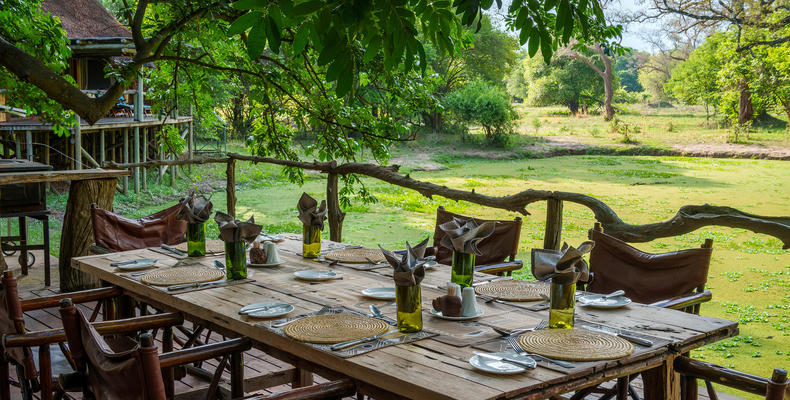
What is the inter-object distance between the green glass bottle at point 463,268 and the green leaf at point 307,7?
44.7 inches

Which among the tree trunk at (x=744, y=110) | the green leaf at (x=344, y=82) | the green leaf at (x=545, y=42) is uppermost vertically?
the tree trunk at (x=744, y=110)

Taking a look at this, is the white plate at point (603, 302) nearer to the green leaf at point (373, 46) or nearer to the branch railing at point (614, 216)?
the branch railing at point (614, 216)

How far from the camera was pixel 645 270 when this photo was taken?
9.41 ft

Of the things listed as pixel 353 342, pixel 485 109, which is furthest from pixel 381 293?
pixel 485 109

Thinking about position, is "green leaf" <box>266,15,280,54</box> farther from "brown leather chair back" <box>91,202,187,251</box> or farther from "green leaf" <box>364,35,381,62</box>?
"brown leather chair back" <box>91,202,187,251</box>

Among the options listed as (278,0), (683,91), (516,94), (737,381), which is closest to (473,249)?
(737,381)

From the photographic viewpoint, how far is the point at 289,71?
536cm

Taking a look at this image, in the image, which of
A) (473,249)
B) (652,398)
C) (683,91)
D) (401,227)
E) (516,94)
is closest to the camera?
(652,398)

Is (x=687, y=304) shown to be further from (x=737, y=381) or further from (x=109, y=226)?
(x=109, y=226)

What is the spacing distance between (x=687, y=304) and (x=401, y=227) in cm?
936

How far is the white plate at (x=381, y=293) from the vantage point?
238 centimetres

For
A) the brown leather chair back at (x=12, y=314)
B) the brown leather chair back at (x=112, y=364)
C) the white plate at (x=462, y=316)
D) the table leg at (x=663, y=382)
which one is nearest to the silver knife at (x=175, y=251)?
the brown leather chair back at (x=12, y=314)

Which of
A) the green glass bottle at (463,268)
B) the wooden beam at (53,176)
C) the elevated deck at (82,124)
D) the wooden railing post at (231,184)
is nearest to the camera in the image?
the green glass bottle at (463,268)

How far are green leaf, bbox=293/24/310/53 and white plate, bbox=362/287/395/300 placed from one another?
3.05ft
